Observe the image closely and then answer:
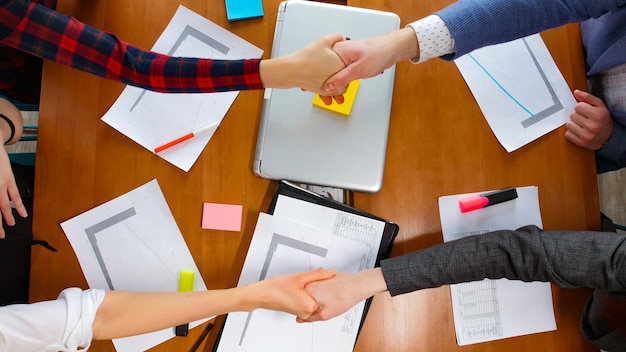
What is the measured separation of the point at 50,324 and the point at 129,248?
195 mm

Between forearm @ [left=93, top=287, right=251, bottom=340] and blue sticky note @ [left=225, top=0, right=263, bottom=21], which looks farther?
blue sticky note @ [left=225, top=0, right=263, bottom=21]

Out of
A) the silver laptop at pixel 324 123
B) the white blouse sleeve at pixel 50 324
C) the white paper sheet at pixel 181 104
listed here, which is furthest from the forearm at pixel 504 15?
the white blouse sleeve at pixel 50 324

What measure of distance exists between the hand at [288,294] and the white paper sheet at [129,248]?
5.1 inches

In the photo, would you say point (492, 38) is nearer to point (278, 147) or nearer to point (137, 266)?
point (278, 147)

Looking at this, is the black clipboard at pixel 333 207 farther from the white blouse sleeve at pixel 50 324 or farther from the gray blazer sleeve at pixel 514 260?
the white blouse sleeve at pixel 50 324

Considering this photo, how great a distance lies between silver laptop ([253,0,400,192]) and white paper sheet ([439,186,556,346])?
0.19m

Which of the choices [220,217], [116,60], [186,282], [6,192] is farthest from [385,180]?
[6,192]

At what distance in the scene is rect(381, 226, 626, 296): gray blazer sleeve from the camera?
84 cm

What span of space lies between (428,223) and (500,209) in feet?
0.48

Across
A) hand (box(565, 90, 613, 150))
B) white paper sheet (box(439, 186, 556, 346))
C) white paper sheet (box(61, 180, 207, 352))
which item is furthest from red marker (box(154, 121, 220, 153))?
hand (box(565, 90, 613, 150))

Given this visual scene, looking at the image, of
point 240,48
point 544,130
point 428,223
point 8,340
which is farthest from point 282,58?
point 8,340

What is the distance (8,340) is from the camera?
75 centimetres

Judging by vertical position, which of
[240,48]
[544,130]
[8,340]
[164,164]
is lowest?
[8,340]

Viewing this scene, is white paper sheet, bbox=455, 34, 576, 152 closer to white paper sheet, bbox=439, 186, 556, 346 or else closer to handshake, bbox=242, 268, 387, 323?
white paper sheet, bbox=439, 186, 556, 346
